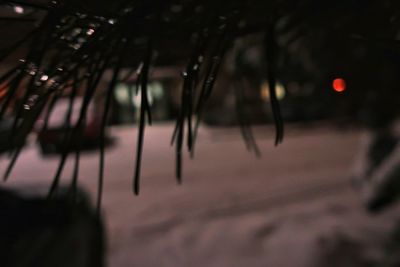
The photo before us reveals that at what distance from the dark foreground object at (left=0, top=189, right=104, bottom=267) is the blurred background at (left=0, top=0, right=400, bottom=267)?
19 centimetres

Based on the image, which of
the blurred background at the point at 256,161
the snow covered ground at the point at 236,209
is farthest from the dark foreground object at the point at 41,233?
the snow covered ground at the point at 236,209

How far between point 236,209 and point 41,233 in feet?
13.7

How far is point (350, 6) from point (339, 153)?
31.2ft

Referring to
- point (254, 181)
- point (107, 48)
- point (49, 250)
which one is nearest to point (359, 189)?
point (254, 181)

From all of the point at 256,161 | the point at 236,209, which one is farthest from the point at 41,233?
the point at 256,161

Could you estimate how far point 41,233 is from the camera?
1.88 metres

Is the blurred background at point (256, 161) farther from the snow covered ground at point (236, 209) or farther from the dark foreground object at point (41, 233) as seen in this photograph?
the dark foreground object at point (41, 233)

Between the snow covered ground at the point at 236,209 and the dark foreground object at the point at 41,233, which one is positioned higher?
the dark foreground object at the point at 41,233

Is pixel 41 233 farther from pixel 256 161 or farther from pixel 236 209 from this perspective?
pixel 256 161

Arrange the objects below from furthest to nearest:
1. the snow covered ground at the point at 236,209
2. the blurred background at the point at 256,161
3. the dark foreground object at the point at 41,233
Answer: the snow covered ground at the point at 236,209 → the dark foreground object at the point at 41,233 → the blurred background at the point at 256,161

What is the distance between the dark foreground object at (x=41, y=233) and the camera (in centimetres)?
155

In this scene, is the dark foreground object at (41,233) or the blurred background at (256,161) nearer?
the blurred background at (256,161)

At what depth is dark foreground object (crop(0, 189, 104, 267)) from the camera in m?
1.55

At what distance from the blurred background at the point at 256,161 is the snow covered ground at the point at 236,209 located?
0.8 inches
